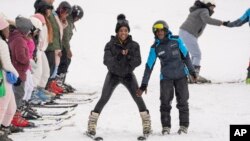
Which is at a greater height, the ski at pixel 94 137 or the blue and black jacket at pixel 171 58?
the blue and black jacket at pixel 171 58

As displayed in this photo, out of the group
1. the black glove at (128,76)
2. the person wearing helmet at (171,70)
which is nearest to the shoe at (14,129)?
the black glove at (128,76)

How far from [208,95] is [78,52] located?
8078mm

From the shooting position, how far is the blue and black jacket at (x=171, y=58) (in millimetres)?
8039

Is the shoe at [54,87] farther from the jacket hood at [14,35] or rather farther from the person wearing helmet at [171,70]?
the person wearing helmet at [171,70]

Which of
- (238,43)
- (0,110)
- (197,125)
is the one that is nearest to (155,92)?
(197,125)

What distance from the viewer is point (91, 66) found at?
17.0m

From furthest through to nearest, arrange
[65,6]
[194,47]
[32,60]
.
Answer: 1. [194,47]
2. [65,6]
3. [32,60]

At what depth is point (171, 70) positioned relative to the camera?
8070 mm

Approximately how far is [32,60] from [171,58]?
3.15 m

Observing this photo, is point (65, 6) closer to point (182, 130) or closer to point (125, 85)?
point (125, 85)

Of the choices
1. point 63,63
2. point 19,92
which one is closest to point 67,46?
point 63,63

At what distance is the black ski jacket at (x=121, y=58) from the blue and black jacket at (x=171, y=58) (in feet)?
1.17

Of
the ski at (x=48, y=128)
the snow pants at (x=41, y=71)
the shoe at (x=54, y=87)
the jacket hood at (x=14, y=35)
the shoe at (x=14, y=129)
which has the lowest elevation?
the ski at (x=48, y=128)

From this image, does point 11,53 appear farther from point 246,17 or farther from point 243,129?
point 246,17
